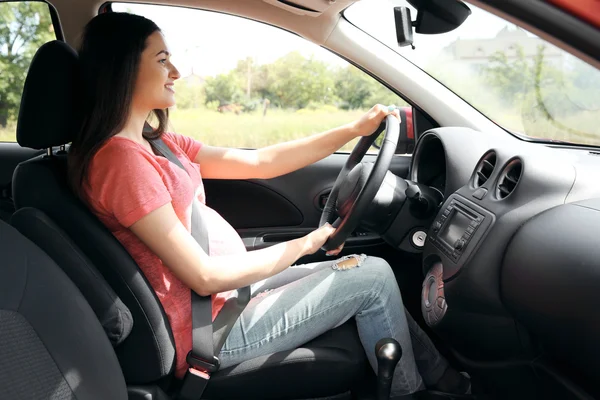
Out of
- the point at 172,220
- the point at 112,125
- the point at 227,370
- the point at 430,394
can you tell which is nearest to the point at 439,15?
the point at 172,220

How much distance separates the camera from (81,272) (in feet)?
4.28

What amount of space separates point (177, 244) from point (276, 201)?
1.17 metres

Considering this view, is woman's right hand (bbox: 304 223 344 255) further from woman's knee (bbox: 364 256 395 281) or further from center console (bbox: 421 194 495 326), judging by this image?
center console (bbox: 421 194 495 326)

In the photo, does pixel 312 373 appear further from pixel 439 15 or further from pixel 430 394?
pixel 439 15

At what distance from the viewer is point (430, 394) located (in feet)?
5.55

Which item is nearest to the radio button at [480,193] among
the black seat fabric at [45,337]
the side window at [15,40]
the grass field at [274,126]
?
the grass field at [274,126]

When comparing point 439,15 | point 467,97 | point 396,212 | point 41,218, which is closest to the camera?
point 439,15

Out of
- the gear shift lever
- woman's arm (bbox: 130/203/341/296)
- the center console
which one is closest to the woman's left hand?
the center console

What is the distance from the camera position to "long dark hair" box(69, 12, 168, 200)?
1483 millimetres

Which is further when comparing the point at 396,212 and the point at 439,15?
the point at 396,212

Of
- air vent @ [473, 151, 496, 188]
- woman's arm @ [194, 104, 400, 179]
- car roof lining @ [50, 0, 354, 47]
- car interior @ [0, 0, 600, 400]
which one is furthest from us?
car roof lining @ [50, 0, 354, 47]

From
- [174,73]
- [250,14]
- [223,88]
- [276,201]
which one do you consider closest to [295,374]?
[174,73]

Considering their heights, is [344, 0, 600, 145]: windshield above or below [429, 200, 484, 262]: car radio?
above

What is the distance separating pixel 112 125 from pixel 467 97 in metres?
1.32
